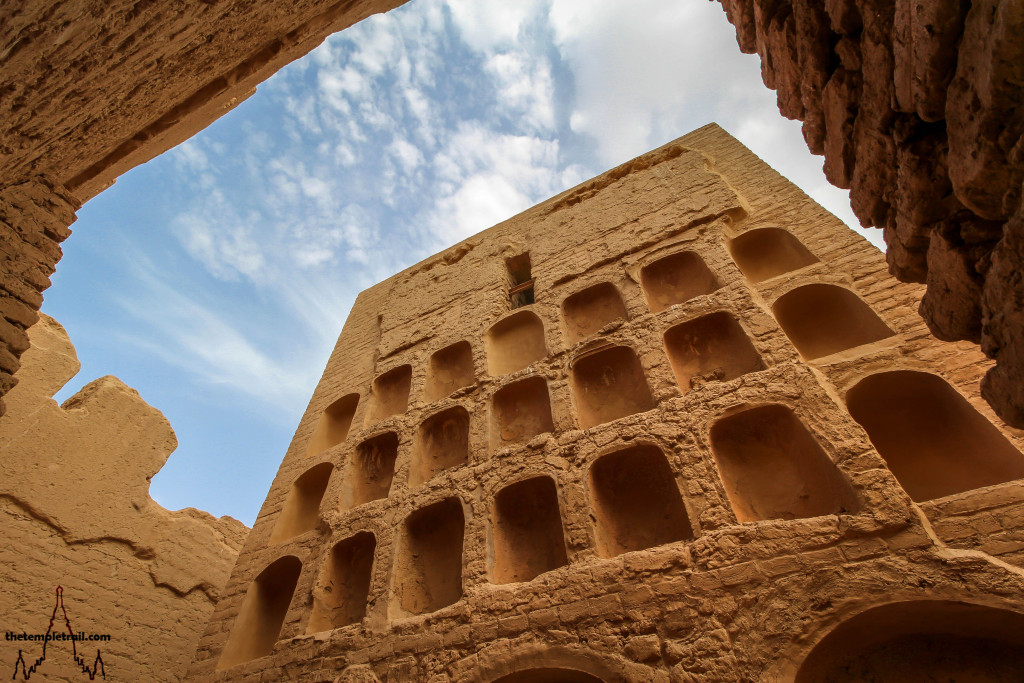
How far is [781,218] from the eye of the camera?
6.01 m

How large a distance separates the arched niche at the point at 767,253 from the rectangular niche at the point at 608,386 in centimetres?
156

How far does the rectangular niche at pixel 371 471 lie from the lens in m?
6.00

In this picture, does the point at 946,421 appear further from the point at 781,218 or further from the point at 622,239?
the point at 622,239

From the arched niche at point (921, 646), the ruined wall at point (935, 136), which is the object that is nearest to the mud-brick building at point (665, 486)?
the arched niche at point (921, 646)

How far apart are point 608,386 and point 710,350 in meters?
1.05

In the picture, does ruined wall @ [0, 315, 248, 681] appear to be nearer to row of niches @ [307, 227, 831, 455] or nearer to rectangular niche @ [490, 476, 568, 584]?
row of niches @ [307, 227, 831, 455]

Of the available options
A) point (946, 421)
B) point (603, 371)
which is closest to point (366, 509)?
point (603, 371)

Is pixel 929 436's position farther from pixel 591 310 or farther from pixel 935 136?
pixel 591 310

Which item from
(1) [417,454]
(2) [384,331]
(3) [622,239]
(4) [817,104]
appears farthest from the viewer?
(2) [384,331]

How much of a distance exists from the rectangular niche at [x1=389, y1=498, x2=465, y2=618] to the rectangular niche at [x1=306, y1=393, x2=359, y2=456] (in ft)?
8.66

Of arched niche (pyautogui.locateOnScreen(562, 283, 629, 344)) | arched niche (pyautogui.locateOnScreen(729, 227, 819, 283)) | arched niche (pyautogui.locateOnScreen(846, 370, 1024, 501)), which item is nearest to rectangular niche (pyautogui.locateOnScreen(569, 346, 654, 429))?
arched niche (pyautogui.locateOnScreen(562, 283, 629, 344))

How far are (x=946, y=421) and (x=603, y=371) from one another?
2.81m

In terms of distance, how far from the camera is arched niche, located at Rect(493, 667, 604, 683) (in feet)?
10.9

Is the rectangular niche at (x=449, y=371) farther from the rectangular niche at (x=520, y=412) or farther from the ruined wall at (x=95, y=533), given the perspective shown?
the ruined wall at (x=95, y=533)
